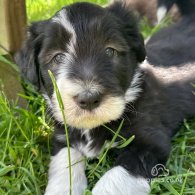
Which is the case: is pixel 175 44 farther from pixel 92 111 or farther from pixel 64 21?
pixel 92 111

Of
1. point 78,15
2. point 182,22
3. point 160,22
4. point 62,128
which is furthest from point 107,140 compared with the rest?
point 160,22

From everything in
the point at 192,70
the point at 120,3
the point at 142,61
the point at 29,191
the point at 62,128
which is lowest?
the point at 29,191

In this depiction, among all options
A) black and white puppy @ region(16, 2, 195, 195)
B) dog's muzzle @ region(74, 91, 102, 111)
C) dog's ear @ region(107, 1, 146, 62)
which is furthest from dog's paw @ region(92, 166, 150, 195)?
dog's ear @ region(107, 1, 146, 62)

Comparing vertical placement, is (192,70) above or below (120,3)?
below

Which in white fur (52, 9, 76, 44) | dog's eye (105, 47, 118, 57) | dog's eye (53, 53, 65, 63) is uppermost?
white fur (52, 9, 76, 44)

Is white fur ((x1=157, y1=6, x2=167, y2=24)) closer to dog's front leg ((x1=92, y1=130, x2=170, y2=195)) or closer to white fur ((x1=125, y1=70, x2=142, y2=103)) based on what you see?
white fur ((x1=125, y1=70, x2=142, y2=103))

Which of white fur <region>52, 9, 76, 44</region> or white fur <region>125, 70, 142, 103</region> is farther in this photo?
white fur <region>125, 70, 142, 103</region>

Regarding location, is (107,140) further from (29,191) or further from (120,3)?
(120,3)
